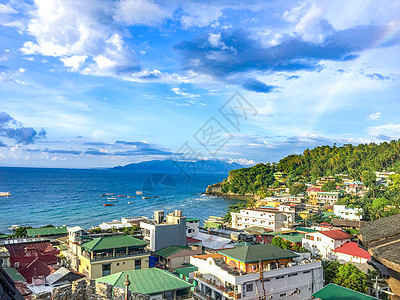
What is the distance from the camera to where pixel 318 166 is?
3735 inches

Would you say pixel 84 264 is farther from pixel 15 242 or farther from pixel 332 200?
pixel 332 200

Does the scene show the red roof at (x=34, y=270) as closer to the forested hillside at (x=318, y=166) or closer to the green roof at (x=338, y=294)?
the green roof at (x=338, y=294)

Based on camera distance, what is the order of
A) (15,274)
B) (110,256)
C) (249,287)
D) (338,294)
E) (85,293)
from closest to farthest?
1. (85,293)
2. (338,294)
3. (249,287)
4. (15,274)
5. (110,256)

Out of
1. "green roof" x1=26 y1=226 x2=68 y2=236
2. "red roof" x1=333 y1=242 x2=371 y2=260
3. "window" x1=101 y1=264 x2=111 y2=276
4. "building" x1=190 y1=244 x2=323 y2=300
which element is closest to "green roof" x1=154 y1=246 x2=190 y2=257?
"window" x1=101 y1=264 x2=111 y2=276

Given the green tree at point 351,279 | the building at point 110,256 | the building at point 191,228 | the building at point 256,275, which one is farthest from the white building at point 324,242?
the building at point 110,256

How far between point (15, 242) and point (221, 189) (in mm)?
81195

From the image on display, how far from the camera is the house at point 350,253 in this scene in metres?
24.1

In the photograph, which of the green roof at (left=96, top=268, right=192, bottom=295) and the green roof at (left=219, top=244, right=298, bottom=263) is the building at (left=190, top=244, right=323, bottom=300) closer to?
the green roof at (left=219, top=244, right=298, bottom=263)

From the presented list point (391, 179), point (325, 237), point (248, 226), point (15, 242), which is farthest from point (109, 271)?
point (391, 179)

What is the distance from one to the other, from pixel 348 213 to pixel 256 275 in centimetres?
3590

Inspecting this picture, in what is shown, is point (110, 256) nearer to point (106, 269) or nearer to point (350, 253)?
point (106, 269)

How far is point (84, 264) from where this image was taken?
18141 mm

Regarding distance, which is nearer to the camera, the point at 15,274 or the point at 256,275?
the point at 256,275

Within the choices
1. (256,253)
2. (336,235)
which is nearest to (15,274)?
(256,253)
